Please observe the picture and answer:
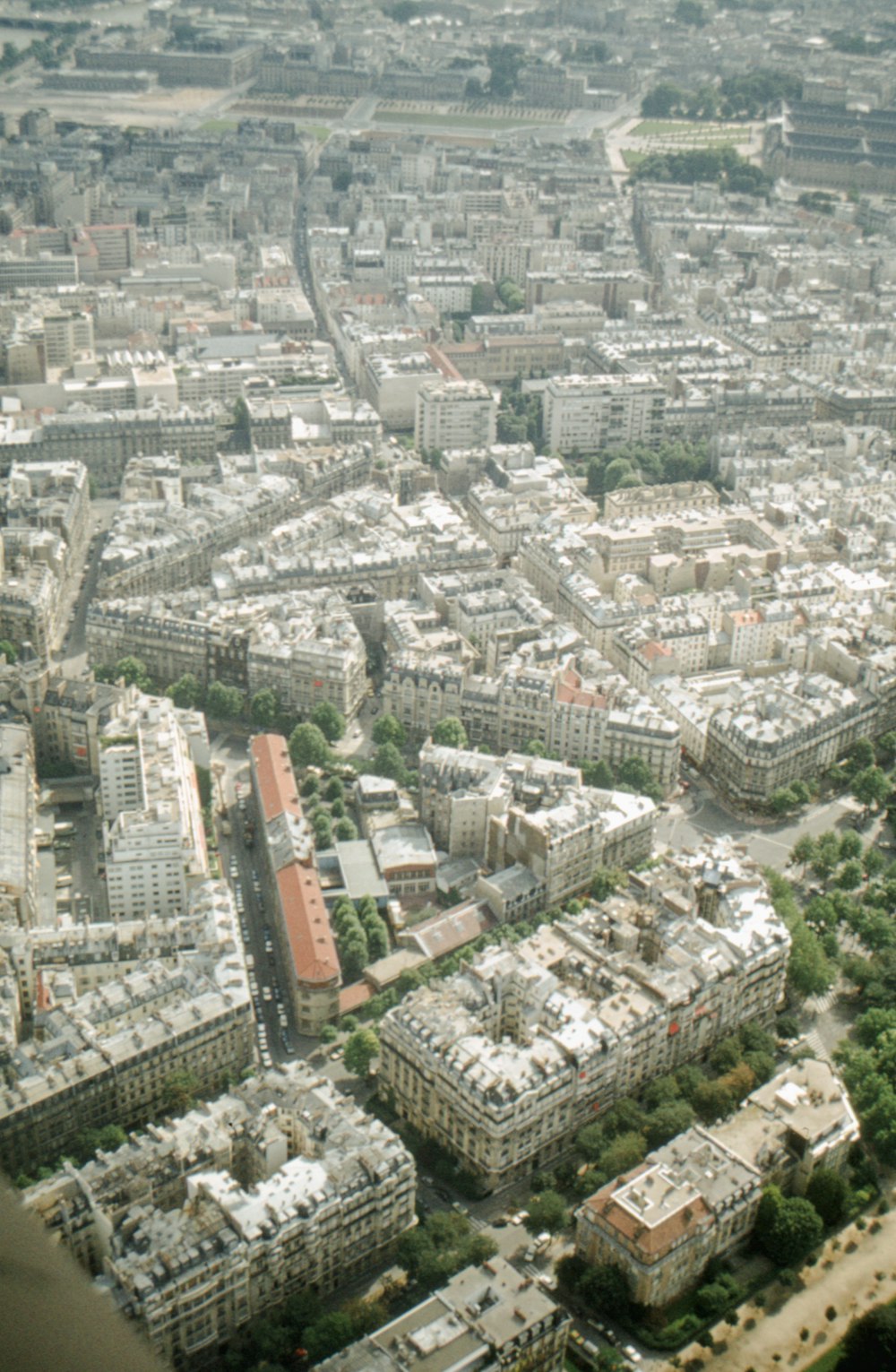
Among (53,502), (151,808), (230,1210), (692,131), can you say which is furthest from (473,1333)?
(692,131)

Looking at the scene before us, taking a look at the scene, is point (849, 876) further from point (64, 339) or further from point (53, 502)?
point (64, 339)

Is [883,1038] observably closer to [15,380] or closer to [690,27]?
[15,380]

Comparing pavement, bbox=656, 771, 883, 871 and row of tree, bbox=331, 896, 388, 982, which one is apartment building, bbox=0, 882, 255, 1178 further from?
pavement, bbox=656, 771, 883, 871

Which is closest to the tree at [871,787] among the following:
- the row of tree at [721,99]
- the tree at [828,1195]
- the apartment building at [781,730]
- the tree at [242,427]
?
the apartment building at [781,730]

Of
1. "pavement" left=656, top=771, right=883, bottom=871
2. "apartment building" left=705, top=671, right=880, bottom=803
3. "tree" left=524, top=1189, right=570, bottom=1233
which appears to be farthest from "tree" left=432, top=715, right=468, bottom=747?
"tree" left=524, top=1189, right=570, bottom=1233

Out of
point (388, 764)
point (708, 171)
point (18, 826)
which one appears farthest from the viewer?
point (708, 171)

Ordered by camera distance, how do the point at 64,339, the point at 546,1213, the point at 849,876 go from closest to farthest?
the point at 546,1213 → the point at 849,876 → the point at 64,339
